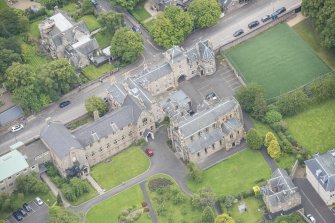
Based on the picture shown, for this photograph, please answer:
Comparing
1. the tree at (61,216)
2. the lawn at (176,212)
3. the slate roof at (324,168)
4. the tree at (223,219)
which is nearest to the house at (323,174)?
the slate roof at (324,168)

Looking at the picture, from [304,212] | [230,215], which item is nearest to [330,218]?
[304,212]

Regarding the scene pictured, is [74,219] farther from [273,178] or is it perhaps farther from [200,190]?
[273,178]

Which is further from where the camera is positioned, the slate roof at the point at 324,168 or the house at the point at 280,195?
the house at the point at 280,195

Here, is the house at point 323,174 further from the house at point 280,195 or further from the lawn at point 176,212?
the lawn at point 176,212

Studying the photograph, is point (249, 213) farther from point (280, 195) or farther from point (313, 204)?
point (313, 204)

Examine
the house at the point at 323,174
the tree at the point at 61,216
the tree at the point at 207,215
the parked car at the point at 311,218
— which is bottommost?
the parked car at the point at 311,218

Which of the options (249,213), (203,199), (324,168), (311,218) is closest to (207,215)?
(203,199)

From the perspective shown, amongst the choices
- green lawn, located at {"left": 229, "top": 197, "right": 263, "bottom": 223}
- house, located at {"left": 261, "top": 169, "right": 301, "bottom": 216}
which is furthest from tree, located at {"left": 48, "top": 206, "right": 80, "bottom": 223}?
house, located at {"left": 261, "top": 169, "right": 301, "bottom": 216}

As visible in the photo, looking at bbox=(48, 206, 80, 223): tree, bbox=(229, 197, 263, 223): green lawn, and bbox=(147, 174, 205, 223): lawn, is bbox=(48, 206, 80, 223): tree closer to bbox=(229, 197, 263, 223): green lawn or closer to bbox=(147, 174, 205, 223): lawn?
bbox=(147, 174, 205, 223): lawn
